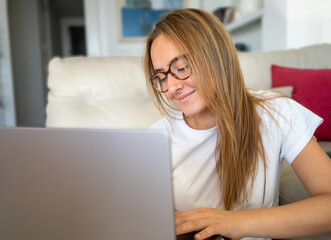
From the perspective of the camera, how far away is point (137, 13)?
3922 mm

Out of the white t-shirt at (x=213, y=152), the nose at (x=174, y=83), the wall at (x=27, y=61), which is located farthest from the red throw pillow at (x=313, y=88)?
the wall at (x=27, y=61)

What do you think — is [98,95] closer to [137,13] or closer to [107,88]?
[107,88]

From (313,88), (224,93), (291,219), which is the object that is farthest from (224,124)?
(313,88)

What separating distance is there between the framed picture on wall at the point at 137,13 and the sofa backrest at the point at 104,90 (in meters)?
2.41

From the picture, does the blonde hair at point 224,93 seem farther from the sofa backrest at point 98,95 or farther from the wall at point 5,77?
the wall at point 5,77

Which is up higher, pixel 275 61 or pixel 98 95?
pixel 275 61

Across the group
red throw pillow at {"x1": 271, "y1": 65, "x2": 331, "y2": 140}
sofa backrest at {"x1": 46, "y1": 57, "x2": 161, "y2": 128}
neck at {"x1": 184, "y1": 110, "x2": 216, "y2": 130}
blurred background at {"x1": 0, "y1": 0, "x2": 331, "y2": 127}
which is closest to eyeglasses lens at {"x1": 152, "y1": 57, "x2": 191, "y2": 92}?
neck at {"x1": 184, "y1": 110, "x2": 216, "y2": 130}

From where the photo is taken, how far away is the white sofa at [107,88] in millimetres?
1487

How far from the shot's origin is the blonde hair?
2.79 feet

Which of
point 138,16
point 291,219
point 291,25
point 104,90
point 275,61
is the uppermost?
point 138,16

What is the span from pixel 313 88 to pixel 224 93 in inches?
A: 30.2

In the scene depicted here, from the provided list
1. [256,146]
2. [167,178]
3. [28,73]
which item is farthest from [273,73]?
[28,73]

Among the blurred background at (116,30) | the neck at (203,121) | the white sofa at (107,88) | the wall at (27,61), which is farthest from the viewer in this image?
the wall at (27,61)

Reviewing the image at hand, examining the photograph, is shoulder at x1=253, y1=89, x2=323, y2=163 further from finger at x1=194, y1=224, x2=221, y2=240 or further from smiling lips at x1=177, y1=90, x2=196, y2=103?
finger at x1=194, y1=224, x2=221, y2=240
